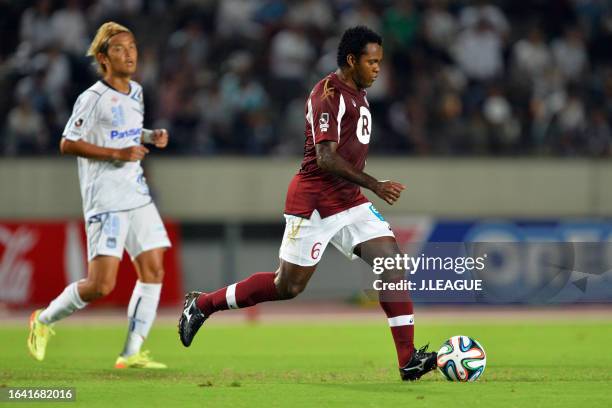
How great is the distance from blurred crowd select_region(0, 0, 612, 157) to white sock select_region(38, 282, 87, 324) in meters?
8.61

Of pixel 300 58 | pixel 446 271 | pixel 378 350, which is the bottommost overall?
pixel 378 350

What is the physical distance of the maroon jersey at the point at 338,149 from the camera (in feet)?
27.3

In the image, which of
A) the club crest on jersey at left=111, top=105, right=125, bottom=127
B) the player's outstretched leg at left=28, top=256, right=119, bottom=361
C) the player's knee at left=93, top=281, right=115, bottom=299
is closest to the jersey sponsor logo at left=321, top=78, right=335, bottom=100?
the club crest on jersey at left=111, top=105, right=125, bottom=127

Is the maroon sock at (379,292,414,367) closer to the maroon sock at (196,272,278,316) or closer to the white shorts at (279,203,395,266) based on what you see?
the white shorts at (279,203,395,266)

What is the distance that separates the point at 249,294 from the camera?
8781 millimetres

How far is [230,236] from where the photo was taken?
16828 mm

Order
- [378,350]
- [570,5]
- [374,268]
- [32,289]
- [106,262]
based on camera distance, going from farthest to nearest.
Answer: [570,5]
[32,289]
[378,350]
[106,262]
[374,268]

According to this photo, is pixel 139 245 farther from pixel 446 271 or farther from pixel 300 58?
pixel 300 58

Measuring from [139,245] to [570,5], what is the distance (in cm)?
1399

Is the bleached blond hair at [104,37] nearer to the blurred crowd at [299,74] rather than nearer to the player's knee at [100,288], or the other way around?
the player's knee at [100,288]

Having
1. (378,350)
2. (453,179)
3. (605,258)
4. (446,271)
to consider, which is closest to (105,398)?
(446,271)

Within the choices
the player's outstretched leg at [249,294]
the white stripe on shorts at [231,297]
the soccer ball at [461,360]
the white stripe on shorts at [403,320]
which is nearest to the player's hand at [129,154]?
the player's outstretched leg at [249,294]

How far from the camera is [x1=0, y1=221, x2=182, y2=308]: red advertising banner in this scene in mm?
16578

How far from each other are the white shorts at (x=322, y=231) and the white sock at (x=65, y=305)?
1.88m
